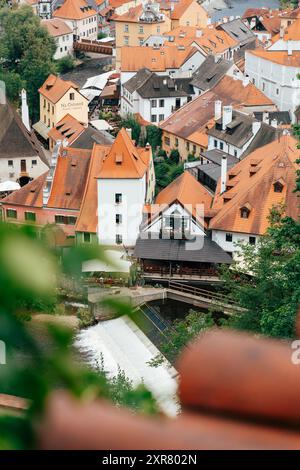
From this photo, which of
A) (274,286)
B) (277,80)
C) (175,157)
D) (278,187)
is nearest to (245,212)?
(278,187)

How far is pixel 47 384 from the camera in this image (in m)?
1.41

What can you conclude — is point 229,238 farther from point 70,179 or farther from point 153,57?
point 153,57

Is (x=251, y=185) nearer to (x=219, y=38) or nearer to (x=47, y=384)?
(x=47, y=384)

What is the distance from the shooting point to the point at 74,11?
66.1m

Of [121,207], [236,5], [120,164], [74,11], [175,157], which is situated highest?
[236,5]

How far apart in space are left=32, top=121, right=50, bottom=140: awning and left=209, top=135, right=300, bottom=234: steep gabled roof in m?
16.6

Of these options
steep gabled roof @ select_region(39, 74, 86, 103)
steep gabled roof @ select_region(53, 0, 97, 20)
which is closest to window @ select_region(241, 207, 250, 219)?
steep gabled roof @ select_region(39, 74, 86, 103)

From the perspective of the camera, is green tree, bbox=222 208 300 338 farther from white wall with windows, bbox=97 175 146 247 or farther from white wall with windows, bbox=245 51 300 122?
white wall with windows, bbox=245 51 300 122

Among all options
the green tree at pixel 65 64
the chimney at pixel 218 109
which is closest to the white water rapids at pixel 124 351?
the chimney at pixel 218 109

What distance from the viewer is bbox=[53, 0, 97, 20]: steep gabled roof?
65812 millimetres

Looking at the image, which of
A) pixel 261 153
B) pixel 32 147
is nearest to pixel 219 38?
pixel 32 147

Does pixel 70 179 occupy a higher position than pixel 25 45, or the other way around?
pixel 25 45

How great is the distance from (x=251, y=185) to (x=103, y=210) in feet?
15.0

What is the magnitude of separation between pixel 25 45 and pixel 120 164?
25.5 metres
